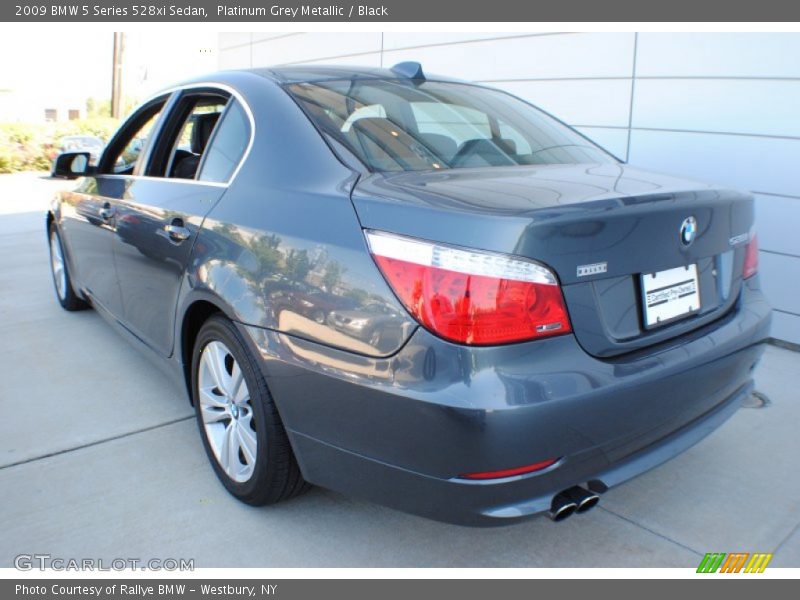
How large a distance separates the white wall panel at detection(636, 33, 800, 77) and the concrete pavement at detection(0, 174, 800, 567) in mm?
2232

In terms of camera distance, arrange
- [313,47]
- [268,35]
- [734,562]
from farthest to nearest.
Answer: [268,35], [313,47], [734,562]

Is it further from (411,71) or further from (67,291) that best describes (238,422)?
(67,291)

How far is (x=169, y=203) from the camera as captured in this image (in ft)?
9.87

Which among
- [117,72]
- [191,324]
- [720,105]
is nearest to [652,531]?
[191,324]

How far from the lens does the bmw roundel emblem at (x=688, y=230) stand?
2.17 metres

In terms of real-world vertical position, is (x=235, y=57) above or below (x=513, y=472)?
above

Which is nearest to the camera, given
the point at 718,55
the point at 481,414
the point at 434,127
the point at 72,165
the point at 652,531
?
the point at 481,414

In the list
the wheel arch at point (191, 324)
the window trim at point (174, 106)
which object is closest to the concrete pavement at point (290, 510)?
the wheel arch at point (191, 324)

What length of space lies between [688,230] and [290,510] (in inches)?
67.2

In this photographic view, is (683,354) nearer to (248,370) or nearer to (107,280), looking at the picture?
(248,370)

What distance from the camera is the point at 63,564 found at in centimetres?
236

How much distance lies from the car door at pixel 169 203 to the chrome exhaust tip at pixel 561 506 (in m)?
1.62

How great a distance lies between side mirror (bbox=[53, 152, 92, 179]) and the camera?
4152 mm
